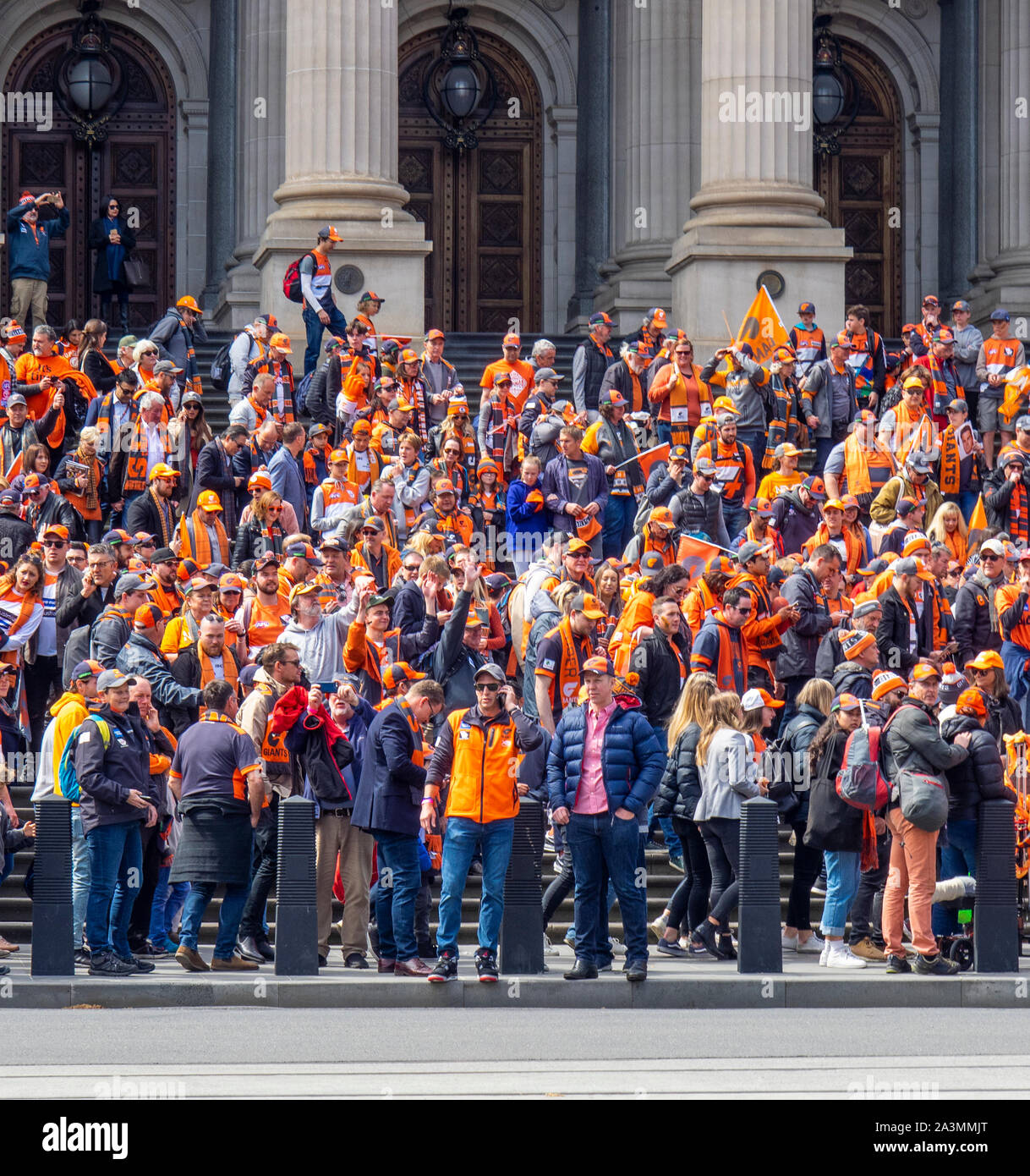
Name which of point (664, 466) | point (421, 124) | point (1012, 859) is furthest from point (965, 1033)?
point (421, 124)

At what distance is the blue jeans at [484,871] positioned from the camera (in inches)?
551

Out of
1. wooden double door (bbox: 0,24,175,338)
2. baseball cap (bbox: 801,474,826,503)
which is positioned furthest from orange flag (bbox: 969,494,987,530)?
wooden double door (bbox: 0,24,175,338)

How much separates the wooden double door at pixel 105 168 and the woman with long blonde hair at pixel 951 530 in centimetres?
1527

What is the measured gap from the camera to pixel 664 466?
66.3 feet

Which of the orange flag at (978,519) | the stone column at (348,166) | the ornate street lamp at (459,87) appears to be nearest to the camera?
the orange flag at (978,519)

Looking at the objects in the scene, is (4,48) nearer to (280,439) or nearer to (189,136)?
(189,136)

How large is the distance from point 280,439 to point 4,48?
47.3 feet

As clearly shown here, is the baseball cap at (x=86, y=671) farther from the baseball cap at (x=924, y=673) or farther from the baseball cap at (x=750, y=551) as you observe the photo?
the baseball cap at (x=924, y=673)

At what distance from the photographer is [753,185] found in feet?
86.3

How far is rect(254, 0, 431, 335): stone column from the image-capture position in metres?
25.9

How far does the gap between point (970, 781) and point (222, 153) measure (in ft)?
65.0

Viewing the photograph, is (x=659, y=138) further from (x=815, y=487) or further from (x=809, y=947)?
(x=809, y=947)

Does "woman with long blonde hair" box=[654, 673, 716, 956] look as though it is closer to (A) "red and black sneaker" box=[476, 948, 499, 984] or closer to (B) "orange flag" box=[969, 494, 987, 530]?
(A) "red and black sneaker" box=[476, 948, 499, 984]

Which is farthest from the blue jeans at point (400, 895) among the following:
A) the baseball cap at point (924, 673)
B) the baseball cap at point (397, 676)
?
the baseball cap at point (924, 673)
